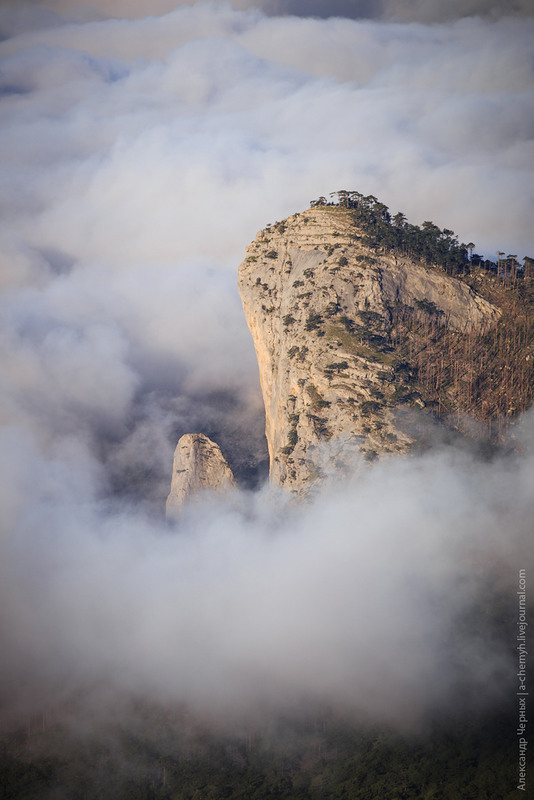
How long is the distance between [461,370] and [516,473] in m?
29.1

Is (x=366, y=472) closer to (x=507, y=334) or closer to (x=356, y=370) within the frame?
(x=356, y=370)

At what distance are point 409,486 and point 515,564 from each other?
36.7m

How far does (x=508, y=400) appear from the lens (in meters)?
189

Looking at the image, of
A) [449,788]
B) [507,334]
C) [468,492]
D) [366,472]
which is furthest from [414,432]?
[449,788]

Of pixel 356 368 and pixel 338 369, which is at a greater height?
pixel 356 368

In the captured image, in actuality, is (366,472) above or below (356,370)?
below

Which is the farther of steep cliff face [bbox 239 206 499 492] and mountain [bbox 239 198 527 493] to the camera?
mountain [bbox 239 198 527 493]

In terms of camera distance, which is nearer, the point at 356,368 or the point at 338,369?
the point at 356,368

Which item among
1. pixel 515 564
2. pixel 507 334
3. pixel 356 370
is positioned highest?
pixel 507 334

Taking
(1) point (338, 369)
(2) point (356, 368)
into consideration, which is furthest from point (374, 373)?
(1) point (338, 369)

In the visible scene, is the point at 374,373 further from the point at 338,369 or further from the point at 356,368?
the point at 338,369

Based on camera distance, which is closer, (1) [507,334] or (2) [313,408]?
(2) [313,408]

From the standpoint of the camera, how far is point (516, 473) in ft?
622

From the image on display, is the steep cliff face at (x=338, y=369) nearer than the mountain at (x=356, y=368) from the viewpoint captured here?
Yes
